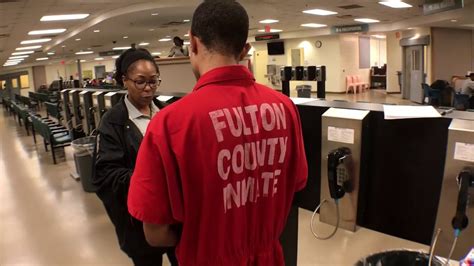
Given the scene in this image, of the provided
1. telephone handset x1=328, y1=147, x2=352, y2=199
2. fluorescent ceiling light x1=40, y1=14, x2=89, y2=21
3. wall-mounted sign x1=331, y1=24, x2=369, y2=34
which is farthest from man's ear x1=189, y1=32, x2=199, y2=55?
wall-mounted sign x1=331, y1=24, x2=369, y2=34

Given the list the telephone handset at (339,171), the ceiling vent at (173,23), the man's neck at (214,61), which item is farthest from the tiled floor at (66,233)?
the ceiling vent at (173,23)

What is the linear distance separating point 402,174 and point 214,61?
130 cm

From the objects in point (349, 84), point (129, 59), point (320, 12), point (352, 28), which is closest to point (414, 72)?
point (352, 28)

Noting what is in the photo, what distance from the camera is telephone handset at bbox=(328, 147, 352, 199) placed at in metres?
1.96

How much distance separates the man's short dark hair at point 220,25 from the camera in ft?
3.17

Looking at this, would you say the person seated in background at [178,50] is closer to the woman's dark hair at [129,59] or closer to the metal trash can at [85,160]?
the metal trash can at [85,160]

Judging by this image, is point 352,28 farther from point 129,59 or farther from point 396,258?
point 396,258

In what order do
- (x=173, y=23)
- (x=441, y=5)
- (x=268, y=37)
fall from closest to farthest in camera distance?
(x=441, y=5)
(x=173, y=23)
(x=268, y=37)

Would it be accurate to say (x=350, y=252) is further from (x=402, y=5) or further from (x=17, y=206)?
(x=402, y=5)

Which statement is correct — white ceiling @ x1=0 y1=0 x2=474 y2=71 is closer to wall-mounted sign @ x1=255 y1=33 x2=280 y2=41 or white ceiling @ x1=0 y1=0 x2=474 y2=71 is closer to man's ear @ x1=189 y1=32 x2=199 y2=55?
wall-mounted sign @ x1=255 y1=33 x2=280 y2=41

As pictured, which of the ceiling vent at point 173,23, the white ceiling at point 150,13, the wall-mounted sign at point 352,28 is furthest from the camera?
the wall-mounted sign at point 352,28

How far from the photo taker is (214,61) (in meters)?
1.01

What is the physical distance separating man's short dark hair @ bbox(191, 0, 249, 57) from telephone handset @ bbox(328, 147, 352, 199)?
1.13 metres

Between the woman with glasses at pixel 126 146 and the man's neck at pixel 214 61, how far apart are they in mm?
Result: 877
